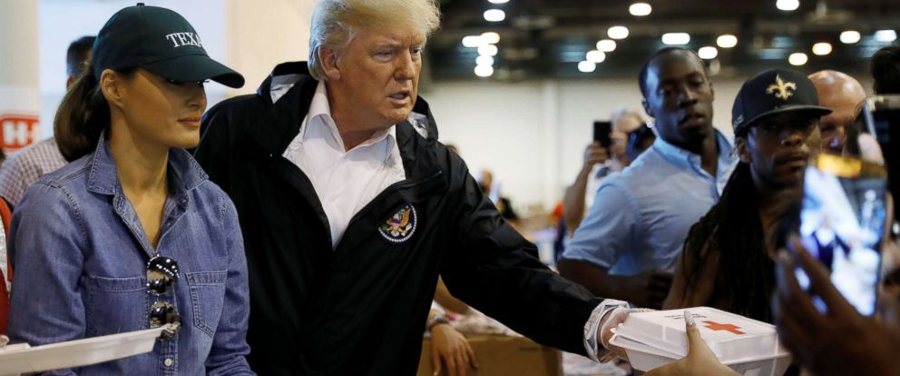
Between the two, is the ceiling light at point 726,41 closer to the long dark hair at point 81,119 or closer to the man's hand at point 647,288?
the man's hand at point 647,288

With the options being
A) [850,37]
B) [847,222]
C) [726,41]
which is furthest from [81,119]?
[850,37]

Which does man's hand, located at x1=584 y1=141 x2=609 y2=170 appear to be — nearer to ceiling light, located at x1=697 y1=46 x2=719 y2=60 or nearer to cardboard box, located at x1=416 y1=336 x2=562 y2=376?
cardboard box, located at x1=416 y1=336 x2=562 y2=376

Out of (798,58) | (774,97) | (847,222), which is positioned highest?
(798,58)

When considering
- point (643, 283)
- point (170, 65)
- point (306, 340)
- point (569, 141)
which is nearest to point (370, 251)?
point (306, 340)

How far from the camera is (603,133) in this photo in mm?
5234

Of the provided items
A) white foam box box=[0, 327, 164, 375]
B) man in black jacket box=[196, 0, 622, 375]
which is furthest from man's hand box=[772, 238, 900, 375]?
man in black jacket box=[196, 0, 622, 375]

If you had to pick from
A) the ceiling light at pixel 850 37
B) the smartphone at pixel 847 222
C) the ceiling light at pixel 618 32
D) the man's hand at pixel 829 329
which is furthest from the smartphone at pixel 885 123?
the ceiling light at pixel 850 37

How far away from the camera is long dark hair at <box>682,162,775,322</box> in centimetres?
255

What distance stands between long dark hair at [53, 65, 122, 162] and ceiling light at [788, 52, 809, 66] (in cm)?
1641

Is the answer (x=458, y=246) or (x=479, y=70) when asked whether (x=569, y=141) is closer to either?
(x=479, y=70)

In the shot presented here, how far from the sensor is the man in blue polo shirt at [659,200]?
340cm

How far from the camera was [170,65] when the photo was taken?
1.92 m

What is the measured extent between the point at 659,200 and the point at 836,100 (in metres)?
0.67

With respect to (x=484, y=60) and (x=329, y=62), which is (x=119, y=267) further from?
(x=484, y=60)
